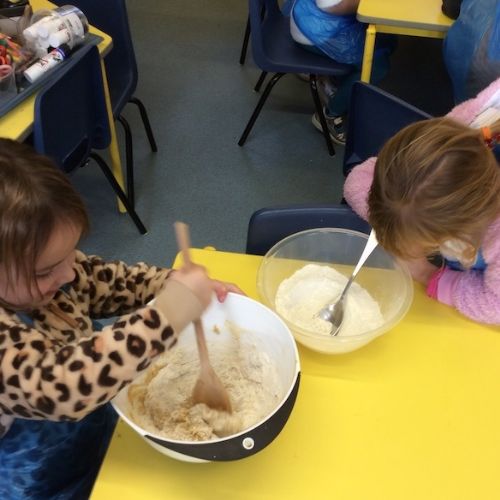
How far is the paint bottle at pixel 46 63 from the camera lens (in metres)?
1.48

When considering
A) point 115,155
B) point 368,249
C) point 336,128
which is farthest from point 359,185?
point 336,128

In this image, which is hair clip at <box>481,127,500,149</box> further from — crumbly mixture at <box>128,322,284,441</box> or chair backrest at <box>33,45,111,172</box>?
chair backrest at <box>33,45,111,172</box>

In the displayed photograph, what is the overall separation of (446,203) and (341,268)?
0.27m

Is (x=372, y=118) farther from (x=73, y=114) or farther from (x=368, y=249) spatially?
(x=73, y=114)

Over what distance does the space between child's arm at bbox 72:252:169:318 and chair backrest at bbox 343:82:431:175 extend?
0.69 metres

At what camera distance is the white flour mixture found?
940mm

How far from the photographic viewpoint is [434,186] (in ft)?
2.74

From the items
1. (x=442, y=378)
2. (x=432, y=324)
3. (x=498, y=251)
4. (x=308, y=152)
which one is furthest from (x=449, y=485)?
(x=308, y=152)

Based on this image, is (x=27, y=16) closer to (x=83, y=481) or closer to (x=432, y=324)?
(x=83, y=481)

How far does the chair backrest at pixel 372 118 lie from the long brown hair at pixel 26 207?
825 mm

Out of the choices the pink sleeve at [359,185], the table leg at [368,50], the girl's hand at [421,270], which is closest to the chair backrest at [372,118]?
the pink sleeve at [359,185]

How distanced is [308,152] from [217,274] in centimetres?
160

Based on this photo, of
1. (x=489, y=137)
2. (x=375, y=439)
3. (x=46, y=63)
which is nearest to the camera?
(x=375, y=439)

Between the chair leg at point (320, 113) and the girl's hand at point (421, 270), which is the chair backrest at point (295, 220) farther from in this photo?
the chair leg at point (320, 113)
